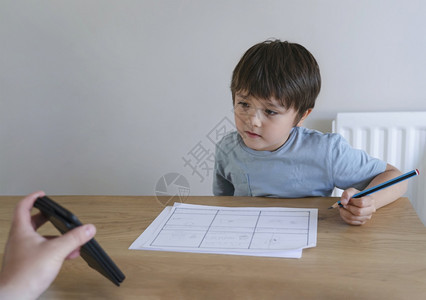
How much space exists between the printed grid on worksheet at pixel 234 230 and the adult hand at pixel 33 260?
26cm

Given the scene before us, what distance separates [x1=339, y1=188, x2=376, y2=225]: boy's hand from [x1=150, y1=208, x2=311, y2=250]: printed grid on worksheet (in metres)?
0.07

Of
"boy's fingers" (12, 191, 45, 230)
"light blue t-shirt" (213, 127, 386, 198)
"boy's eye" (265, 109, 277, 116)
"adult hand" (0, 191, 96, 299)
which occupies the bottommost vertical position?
"light blue t-shirt" (213, 127, 386, 198)

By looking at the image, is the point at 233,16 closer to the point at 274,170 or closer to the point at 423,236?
the point at 274,170

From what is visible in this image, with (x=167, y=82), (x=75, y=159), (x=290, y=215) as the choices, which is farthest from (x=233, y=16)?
(x=290, y=215)

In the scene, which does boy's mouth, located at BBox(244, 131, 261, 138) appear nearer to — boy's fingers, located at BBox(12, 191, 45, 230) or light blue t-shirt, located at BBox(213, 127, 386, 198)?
light blue t-shirt, located at BBox(213, 127, 386, 198)

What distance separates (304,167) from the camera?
112 cm

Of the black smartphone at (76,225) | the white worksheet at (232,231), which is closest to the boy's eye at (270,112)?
the white worksheet at (232,231)

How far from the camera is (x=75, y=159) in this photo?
80.1 inches

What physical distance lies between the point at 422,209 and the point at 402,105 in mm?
437

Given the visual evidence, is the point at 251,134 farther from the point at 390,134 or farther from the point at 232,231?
the point at 390,134

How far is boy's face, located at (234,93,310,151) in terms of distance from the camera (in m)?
1.03

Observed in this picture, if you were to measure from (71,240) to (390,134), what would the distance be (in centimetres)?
145

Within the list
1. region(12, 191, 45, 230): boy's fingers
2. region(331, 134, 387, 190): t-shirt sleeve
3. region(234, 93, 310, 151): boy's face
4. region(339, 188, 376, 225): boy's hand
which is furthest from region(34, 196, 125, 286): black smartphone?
region(331, 134, 387, 190): t-shirt sleeve

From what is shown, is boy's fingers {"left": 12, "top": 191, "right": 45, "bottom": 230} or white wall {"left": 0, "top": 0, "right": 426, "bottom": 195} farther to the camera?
white wall {"left": 0, "top": 0, "right": 426, "bottom": 195}
